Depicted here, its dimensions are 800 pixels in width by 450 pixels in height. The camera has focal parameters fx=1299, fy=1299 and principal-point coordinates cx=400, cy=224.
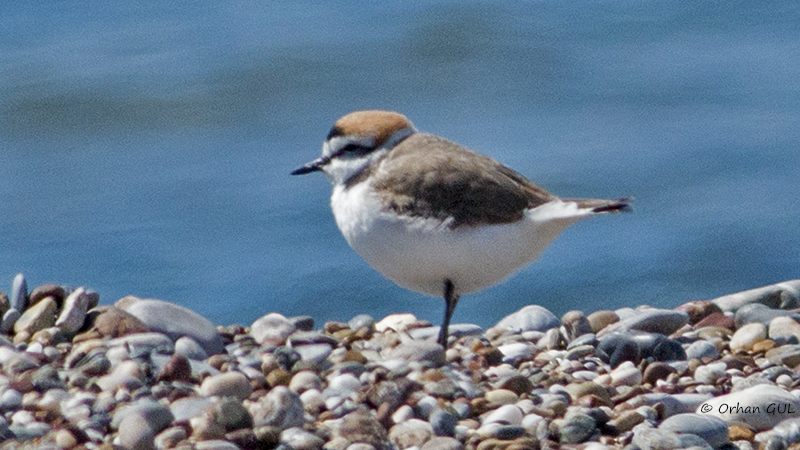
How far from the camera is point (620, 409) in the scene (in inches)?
183

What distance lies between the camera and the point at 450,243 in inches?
212

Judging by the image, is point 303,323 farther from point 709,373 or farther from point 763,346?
point 763,346

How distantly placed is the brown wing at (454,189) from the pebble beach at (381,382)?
1.89ft

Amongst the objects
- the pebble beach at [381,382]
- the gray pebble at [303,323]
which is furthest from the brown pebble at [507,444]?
the gray pebble at [303,323]

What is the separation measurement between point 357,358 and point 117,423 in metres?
1.12

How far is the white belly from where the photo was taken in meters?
5.39

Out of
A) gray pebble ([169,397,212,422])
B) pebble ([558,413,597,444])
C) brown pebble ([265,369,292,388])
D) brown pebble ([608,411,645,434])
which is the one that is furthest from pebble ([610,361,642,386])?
gray pebble ([169,397,212,422])

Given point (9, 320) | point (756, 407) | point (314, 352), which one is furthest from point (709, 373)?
point (9, 320)

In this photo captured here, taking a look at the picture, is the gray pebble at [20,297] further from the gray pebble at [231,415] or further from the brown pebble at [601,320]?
the brown pebble at [601,320]

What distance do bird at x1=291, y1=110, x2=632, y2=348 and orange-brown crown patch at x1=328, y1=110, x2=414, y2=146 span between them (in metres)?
0.18

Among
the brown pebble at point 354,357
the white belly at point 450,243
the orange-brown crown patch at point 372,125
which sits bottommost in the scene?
the brown pebble at point 354,357

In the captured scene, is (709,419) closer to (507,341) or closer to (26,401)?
(507,341)

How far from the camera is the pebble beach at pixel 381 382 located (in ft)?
13.8

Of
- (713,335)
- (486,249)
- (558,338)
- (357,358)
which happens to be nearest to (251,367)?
(357,358)
